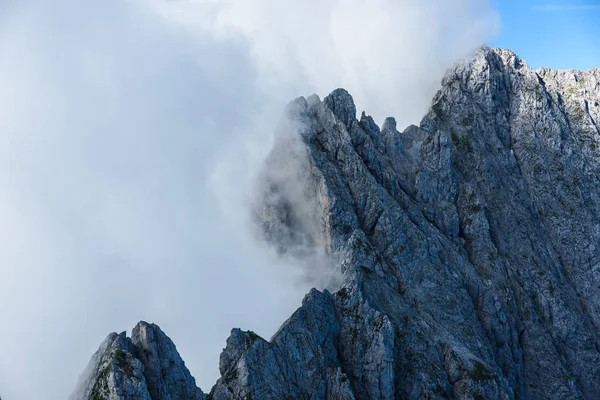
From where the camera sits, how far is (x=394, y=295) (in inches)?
5763

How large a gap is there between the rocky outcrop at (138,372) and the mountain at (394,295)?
0.79 ft

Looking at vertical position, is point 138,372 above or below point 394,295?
below

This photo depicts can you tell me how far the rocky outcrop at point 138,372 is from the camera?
9594 cm

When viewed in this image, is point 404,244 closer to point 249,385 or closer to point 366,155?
point 366,155

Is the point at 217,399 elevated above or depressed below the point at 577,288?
below

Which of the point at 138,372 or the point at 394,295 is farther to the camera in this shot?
the point at 394,295

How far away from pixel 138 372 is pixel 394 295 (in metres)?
72.0

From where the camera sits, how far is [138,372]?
98.4 meters

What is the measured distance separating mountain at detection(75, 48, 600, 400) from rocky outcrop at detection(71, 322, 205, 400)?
0.79 ft

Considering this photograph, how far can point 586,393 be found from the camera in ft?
555

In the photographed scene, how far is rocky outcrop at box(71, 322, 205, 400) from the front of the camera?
95938mm

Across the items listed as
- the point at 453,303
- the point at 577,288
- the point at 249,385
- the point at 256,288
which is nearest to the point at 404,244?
Result: the point at 453,303

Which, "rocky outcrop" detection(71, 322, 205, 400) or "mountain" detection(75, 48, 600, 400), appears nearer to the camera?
"rocky outcrop" detection(71, 322, 205, 400)

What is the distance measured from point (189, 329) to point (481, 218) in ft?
327
